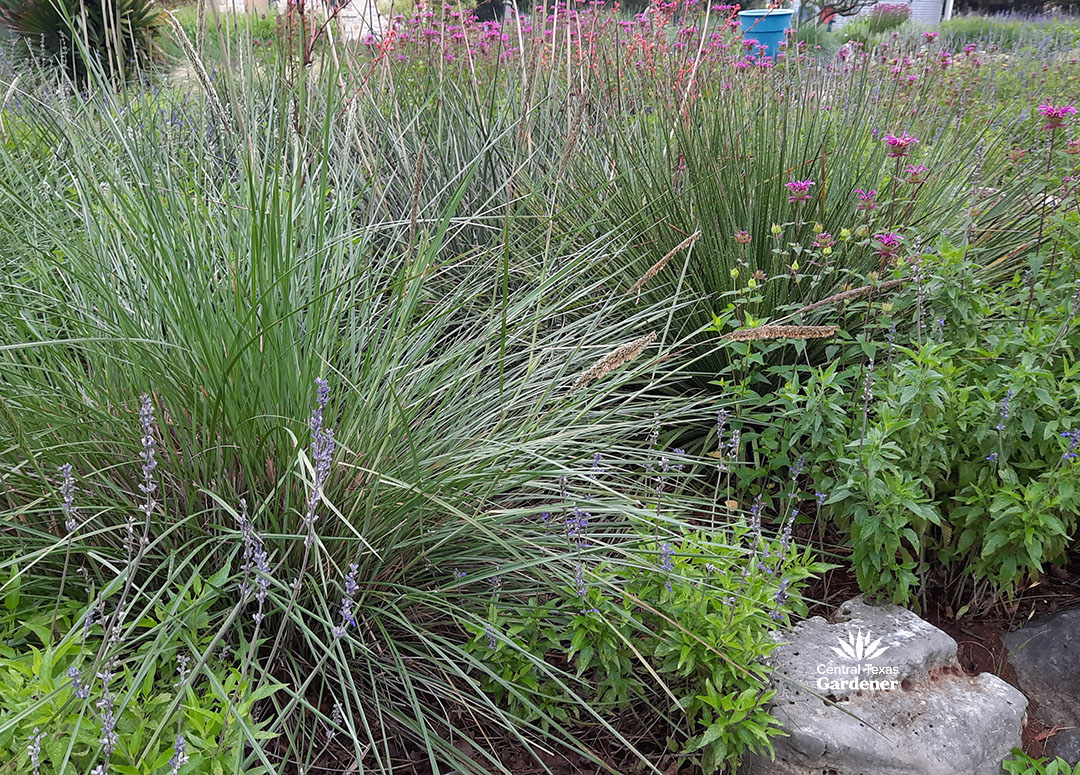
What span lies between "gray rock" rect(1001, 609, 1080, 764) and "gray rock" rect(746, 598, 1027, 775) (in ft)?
0.85

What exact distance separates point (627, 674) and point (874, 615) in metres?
0.80

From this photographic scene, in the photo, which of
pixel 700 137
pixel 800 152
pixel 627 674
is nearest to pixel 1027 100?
pixel 800 152

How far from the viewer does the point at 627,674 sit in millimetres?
2096

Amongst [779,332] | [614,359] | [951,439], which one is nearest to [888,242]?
[951,439]

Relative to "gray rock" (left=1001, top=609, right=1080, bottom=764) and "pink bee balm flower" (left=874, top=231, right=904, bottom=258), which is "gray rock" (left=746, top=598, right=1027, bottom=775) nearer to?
"gray rock" (left=1001, top=609, right=1080, bottom=764)

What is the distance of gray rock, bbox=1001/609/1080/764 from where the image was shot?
246 centimetres

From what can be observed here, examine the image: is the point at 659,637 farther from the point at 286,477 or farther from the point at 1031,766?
the point at 1031,766

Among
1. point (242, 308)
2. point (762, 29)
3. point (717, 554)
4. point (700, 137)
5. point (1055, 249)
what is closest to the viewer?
point (242, 308)

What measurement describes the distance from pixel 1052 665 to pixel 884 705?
29.7 inches

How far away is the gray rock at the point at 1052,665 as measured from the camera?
2.46 meters

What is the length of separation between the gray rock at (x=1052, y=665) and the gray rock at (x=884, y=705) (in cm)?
26

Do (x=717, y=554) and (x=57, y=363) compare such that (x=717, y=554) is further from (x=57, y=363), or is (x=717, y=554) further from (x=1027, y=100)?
(x=1027, y=100)

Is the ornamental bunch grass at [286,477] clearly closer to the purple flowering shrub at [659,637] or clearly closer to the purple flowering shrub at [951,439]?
the purple flowering shrub at [659,637]

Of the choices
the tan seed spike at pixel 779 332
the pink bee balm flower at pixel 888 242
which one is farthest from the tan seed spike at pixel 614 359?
the pink bee balm flower at pixel 888 242
